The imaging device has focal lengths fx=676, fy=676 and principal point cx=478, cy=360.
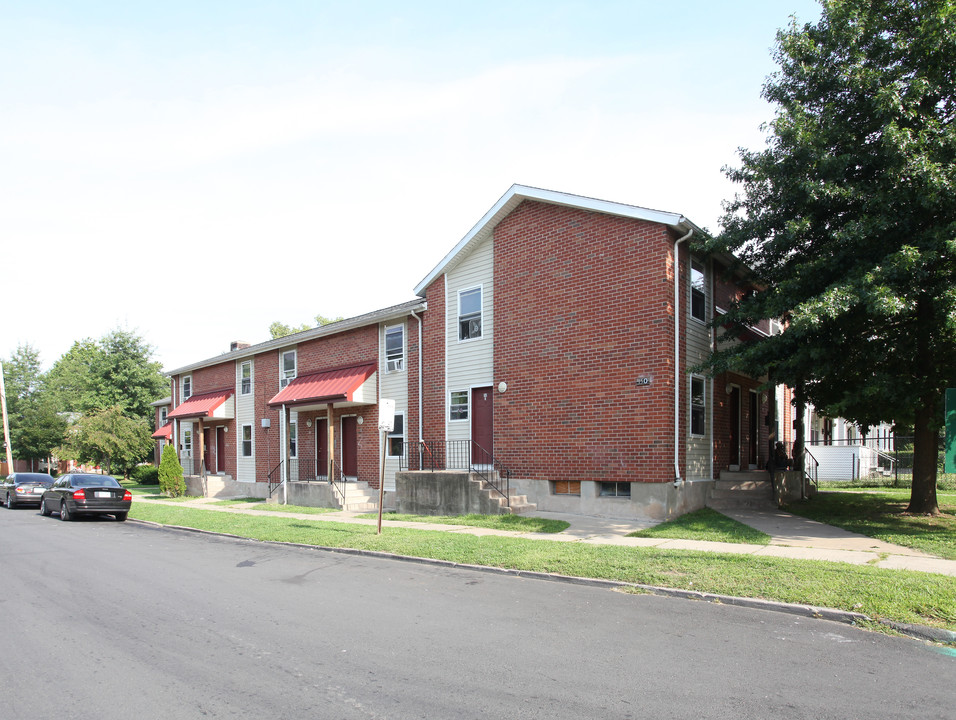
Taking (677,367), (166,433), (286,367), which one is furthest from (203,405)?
(677,367)

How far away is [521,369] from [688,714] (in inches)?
486

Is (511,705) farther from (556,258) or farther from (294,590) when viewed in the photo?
(556,258)

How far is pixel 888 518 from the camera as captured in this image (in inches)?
545

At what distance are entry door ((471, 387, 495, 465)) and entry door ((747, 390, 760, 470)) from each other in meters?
7.25

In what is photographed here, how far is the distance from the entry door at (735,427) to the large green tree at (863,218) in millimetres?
3201

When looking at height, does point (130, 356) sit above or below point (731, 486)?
above

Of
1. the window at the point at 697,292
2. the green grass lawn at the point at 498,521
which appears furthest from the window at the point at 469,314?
the window at the point at 697,292

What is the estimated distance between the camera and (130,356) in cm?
4722

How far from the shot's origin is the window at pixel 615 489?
14844mm

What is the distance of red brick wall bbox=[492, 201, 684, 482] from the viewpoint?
1429 cm

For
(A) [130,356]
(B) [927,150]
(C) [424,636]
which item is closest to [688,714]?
(C) [424,636]

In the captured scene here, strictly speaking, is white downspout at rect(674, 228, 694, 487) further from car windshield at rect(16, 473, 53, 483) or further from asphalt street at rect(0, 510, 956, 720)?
car windshield at rect(16, 473, 53, 483)

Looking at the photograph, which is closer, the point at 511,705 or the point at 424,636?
the point at 511,705

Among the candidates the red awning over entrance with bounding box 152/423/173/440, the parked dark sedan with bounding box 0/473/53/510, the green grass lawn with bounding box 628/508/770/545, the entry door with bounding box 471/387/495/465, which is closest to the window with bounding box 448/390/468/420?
the entry door with bounding box 471/387/495/465
